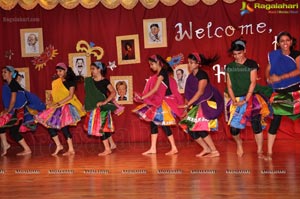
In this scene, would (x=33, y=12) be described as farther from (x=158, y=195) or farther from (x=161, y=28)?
(x=158, y=195)

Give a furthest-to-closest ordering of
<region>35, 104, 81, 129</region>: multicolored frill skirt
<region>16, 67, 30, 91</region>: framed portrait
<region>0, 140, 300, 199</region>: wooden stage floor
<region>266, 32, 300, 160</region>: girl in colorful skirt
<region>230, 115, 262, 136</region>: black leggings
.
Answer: <region>16, 67, 30, 91</region>: framed portrait < <region>35, 104, 81, 129</region>: multicolored frill skirt < <region>230, 115, 262, 136</region>: black leggings < <region>266, 32, 300, 160</region>: girl in colorful skirt < <region>0, 140, 300, 199</region>: wooden stage floor

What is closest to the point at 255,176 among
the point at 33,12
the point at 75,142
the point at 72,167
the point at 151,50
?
the point at 72,167

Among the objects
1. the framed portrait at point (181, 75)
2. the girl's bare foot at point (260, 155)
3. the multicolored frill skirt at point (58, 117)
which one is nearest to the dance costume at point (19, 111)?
the multicolored frill skirt at point (58, 117)

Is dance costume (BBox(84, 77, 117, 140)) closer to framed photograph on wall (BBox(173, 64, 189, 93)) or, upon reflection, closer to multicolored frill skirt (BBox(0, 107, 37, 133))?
multicolored frill skirt (BBox(0, 107, 37, 133))

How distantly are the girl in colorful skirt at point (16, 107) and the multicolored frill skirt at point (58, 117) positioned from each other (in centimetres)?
25

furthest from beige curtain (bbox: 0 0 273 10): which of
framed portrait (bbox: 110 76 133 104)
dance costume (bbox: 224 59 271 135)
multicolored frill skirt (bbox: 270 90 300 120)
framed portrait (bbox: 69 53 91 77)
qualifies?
multicolored frill skirt (bbox: 270 90 300 120)

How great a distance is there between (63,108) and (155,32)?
1864mm

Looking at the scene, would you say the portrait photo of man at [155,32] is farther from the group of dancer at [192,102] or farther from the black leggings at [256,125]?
the black leggings at [256,125]

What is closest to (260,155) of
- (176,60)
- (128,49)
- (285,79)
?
(285,79)

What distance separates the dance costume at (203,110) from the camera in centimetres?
554

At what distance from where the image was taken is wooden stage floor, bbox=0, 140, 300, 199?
3.88 metres

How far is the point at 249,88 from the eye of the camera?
5.29 meters

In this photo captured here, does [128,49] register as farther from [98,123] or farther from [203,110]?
[203,110]

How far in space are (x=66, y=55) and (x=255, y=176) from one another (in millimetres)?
4022
